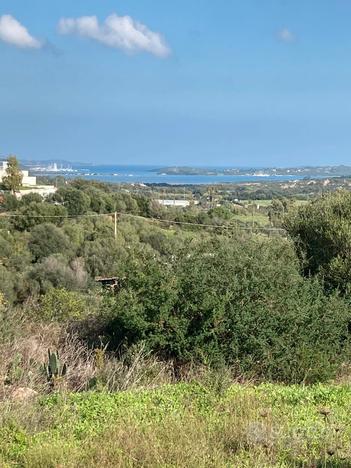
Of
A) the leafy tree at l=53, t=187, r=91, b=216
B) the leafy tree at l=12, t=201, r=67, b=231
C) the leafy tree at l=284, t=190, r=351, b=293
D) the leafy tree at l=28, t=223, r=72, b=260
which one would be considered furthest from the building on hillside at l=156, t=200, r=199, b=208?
the leafy tree at l=284, t=190, r=351, b=293

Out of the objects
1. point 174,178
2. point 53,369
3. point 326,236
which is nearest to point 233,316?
point 53,369

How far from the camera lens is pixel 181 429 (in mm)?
5164

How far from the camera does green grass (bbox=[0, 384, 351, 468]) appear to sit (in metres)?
4.53

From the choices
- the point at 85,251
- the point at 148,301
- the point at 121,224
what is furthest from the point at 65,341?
the point at 121,224

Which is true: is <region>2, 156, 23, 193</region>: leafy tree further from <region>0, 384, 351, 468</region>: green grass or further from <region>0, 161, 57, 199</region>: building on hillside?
<region>0, 384, 351, 468</region>: green grass

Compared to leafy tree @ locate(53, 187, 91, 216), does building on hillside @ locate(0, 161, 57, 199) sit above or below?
above

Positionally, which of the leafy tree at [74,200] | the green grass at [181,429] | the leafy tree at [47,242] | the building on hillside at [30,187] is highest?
the green grass at [181,429]

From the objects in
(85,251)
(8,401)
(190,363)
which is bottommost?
(85,251)

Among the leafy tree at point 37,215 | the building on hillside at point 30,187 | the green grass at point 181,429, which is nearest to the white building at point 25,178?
the building on hillside at point 30,187

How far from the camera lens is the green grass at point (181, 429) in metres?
4.53

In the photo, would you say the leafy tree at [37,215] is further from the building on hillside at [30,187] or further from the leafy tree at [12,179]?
the leafy tree at [12,179]

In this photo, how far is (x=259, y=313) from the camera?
9.32m

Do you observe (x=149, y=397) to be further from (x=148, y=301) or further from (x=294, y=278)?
(x=294, y=278)

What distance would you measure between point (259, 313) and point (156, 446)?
4.91m
